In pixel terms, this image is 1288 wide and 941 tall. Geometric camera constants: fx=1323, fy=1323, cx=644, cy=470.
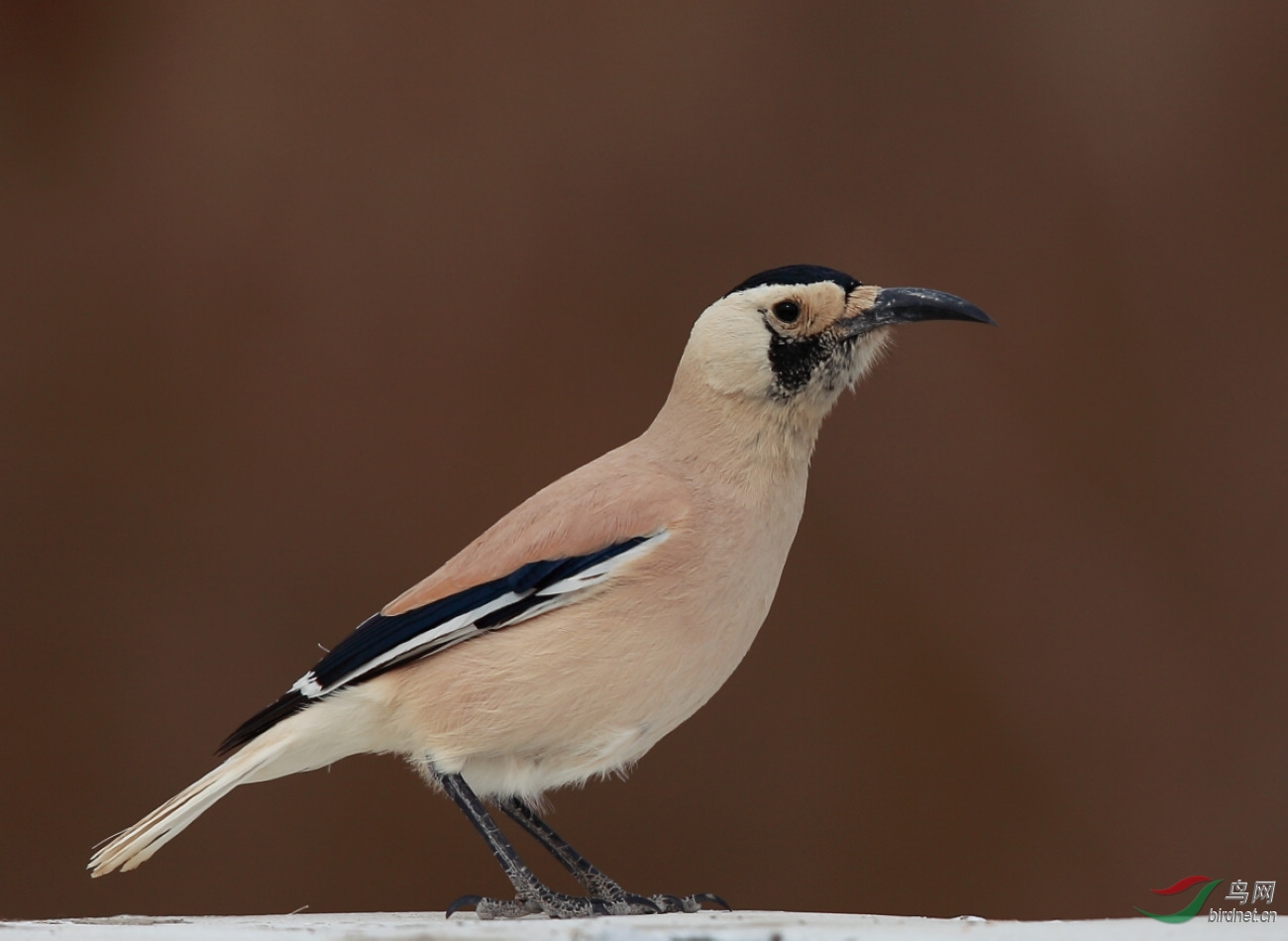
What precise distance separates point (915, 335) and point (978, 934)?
7.89 ft

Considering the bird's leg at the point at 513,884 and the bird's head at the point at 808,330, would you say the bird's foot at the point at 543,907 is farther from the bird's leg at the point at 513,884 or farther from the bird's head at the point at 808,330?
the bird's head at the point at 808,330

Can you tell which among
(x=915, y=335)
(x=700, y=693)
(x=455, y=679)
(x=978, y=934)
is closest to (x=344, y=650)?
(x=455, y=679)

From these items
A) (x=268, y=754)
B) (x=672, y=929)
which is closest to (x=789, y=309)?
(x=672, y=929)

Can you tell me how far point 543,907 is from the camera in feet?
7.59

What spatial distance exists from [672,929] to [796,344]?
41.6 inches

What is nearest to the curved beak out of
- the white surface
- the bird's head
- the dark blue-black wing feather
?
the bird's head

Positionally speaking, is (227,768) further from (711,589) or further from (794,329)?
(794,329)

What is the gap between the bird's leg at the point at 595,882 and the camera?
2455 mm

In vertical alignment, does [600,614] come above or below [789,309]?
below

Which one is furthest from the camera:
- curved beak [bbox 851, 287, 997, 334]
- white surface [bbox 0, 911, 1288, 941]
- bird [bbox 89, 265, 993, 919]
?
curved beak [bbox 851, 287, 997, 334]

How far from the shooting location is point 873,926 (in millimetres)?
2117

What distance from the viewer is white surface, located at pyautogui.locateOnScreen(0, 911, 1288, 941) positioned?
6.55 ft

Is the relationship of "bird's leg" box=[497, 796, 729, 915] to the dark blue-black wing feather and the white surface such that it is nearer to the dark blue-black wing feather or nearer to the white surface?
the white surface

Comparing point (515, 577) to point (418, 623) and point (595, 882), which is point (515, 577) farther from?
point (595, 882)
